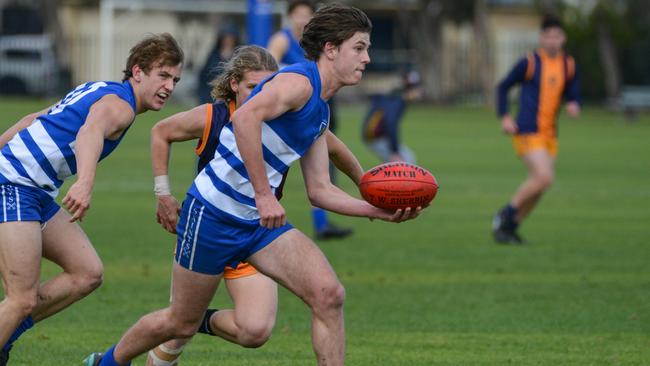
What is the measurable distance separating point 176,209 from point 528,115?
729 cm

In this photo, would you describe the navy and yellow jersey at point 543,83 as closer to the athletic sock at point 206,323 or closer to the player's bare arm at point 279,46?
the player's bare arm at point 279,46

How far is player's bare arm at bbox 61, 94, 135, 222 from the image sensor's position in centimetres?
597

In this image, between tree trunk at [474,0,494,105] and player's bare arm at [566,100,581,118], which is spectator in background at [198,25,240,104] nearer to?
player's bare arm at [566,100,581,118]

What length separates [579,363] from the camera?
7398 mm

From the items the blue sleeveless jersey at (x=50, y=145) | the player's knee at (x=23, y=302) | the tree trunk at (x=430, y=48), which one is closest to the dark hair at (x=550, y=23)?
the blue sleeveless jersey at (x=50, y=145)

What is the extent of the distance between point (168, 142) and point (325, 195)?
0.94 meters

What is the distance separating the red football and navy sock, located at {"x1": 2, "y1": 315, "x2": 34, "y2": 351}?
1.87 meters

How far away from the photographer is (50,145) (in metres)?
6.43

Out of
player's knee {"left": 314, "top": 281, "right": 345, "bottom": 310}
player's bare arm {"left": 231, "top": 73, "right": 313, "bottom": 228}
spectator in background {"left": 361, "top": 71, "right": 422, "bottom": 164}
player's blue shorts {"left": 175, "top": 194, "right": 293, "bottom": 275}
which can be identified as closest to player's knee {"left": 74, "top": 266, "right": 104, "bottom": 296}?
player's blue shorts {"left": 175, "top": 194, "right": 293, "bottom": 275}

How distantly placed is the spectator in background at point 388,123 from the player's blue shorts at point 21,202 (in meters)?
11.2

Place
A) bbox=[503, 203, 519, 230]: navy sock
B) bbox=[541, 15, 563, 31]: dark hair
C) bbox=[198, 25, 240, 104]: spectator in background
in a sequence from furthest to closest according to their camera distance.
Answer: bbox=[198, 25, 240, 104]: spectator in background → bbox=[541, 15, 563, 31]: dark hair → bbox=[503, 203, 519, 230]: navy sock

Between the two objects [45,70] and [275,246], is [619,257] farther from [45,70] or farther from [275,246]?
[45,70]

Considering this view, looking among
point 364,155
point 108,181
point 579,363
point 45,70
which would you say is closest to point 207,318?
point 579,363

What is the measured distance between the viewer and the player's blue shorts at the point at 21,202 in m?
6.29
